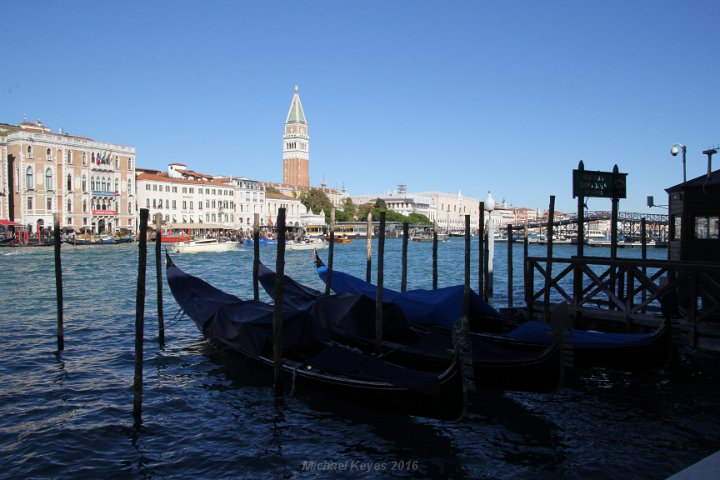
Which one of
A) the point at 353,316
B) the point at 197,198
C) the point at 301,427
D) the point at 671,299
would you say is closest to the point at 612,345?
the point at 671,299

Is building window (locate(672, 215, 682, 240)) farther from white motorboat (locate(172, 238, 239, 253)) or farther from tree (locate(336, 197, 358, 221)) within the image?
tree (locate(336, 197, 358, 221))

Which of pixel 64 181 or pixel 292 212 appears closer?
pixel 64 181

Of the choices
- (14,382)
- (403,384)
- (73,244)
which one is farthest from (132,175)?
(403,384)

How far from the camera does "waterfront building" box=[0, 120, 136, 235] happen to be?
144ft

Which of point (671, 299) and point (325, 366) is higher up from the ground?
point (671, 299)

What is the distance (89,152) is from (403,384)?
49.4 meters

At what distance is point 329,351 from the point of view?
7211 mm

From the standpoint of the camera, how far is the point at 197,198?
205 ft

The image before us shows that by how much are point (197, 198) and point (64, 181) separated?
17.0m

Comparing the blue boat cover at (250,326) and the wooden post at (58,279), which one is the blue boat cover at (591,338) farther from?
the wooden post at (58,279)

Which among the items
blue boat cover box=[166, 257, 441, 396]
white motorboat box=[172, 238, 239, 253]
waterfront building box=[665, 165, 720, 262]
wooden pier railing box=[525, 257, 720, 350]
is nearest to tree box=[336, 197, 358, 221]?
white motorboat box=[172, 238, 239, 253]

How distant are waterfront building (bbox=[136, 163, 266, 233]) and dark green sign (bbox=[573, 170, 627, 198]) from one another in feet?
163

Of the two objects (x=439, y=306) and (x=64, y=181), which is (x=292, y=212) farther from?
(x=439, y=306)

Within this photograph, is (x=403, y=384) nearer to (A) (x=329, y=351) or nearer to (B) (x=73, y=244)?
(A) (x=329, y=351)
